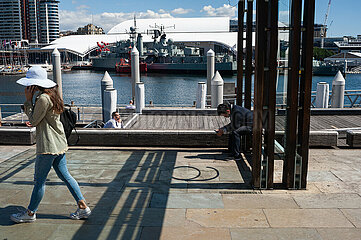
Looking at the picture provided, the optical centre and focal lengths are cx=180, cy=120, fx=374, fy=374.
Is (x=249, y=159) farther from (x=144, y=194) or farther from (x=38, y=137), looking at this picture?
(x=38, y=137)

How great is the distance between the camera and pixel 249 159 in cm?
740

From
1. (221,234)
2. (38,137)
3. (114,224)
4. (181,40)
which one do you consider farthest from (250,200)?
(181,40)

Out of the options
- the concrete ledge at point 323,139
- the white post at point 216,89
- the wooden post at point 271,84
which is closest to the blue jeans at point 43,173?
the wooden post at point 271,84

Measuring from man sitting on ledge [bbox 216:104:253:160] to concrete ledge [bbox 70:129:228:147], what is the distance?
3.47ft

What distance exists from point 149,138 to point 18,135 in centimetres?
305

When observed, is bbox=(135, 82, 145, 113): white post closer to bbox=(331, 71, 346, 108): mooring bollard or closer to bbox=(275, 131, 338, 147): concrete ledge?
bbox=(275, 131, 338, 147): concrete ledge

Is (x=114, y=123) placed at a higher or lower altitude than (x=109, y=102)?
lower

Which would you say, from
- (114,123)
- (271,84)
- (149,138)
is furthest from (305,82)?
(114,123)

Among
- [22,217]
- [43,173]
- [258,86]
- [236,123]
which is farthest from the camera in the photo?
[236,123]

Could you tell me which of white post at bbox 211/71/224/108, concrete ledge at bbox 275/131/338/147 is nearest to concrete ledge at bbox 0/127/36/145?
concrete ledge at bbox 275/131/338/147

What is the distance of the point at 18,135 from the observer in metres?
8.66

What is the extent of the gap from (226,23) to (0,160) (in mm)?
126516

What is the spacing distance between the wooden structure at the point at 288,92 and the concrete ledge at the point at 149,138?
278 cm

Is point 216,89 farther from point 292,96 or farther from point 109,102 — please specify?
point 292,96
